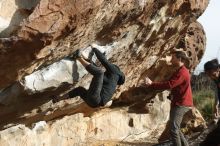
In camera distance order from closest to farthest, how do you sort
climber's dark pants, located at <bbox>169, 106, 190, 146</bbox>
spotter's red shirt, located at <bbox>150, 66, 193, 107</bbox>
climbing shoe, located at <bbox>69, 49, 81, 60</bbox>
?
1. climbing shoe, located at <bbox>69, 49, 81, 60</bbox>
2. spotter's red shirt, located at <bbox>150, 66, 193, 107</bbox>
3. climber's dark pants, located at <bbox>169, 106, 190, 146</bbox>

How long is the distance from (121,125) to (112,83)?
642 cm

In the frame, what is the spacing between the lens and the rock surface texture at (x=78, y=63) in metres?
9.26

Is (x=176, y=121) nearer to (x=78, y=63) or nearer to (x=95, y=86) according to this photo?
(x=95, y=86)

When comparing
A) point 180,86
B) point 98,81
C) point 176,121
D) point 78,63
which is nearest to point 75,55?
point 78,63

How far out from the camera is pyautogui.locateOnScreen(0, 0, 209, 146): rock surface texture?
30.4 ft

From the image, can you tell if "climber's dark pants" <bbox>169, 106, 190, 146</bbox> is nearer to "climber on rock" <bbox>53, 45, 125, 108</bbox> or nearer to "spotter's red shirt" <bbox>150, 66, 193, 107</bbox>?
"spotter's red shirt" <bbox>150, 66, 193, 107</bbox>

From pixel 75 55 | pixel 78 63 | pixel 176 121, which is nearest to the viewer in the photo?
pixel 75 55

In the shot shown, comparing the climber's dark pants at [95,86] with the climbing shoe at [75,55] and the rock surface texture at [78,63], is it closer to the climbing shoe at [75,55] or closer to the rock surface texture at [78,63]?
the climbing shoe at [75,55]

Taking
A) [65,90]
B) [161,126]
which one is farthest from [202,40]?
[65,90]

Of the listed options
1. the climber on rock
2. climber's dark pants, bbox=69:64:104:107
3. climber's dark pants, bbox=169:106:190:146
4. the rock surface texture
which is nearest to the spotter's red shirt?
climber's dark pants, bbox=169:106:190:146

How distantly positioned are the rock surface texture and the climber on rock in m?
0.27

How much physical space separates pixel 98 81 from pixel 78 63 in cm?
66

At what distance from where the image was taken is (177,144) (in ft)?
37.7

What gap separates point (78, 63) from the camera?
11039 mm
